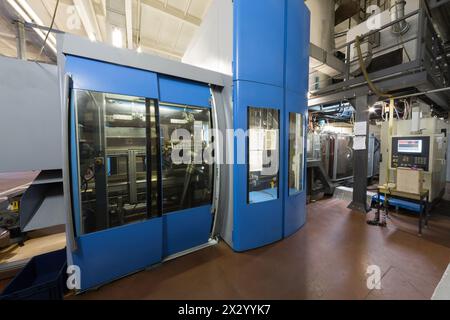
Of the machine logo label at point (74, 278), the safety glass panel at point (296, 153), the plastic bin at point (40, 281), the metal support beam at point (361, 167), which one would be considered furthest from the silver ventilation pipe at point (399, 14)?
the plastic bin at point (40, 281)

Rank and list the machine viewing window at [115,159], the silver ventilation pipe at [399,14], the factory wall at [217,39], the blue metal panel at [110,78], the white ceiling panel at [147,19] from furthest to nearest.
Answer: the silver ventilation pipe at [399,14] → the white ceiling panel at [147,19] → the factory wall at [217,39] → the machine viewing window at [115,159] → the blue metal panel at [110,78]

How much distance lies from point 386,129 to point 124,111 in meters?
5.39

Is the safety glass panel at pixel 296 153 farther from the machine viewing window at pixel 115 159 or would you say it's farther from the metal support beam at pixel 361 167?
the machine viewing window at pixel 115 159

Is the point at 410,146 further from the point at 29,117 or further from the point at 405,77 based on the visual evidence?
the point at 29,117

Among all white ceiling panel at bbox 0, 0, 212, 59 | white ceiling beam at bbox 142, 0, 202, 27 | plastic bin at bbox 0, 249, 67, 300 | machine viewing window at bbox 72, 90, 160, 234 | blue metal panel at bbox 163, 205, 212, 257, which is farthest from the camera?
white ceiling beam at bbox 142, 0, 202, 27

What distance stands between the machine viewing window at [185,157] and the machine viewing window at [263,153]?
2.11ft

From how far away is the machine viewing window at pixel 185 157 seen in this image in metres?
2.29

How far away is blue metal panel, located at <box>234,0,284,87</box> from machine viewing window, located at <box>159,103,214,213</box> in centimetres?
79

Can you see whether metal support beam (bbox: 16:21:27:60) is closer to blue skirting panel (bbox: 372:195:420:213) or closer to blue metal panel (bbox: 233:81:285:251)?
blue metal panel (bbox: 233:81:285:251)

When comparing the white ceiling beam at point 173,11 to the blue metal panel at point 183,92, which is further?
the white ceiling beam at point 173,11

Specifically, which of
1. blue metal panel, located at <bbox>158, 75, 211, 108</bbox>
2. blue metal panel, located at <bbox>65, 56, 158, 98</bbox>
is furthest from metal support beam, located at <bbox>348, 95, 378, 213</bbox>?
blue metal panel, located at <bbox>65, 56, 158, 98</bbox>

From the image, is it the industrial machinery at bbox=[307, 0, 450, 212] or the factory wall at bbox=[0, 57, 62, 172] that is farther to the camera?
the industrial machinery at bbox=[307, 0, 450, 212]

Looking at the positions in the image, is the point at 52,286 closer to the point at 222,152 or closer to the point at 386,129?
the point at 222,152

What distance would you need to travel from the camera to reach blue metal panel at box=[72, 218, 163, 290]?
1756mm
